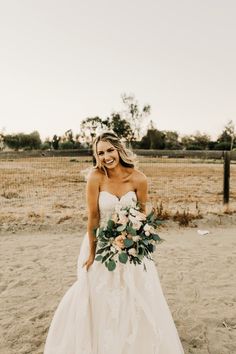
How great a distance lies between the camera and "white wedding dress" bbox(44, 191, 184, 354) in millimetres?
2902

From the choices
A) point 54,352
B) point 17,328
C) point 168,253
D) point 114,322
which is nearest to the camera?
point 114,322

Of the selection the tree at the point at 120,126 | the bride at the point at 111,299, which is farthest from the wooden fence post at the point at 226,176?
the tree at the point at 120,126

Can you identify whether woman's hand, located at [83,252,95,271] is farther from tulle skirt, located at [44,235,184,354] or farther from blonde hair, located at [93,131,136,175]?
blonde hair, located at [93,131,136,175]

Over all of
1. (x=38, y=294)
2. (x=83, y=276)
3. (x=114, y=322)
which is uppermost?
(x=83, y=276)

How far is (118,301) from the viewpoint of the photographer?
292cm

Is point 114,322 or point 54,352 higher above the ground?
point 114,322

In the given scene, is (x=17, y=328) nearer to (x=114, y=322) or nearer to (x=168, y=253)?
(x=114, y=322)

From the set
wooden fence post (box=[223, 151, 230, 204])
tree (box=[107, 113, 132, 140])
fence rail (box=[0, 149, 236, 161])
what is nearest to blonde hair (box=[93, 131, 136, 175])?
wooden fence post (box=[223, 151, 230, 204])

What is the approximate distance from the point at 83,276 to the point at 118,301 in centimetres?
33

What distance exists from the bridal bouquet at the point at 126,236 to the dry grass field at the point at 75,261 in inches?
49.3

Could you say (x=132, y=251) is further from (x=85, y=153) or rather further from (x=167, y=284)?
(x=85, y=153)

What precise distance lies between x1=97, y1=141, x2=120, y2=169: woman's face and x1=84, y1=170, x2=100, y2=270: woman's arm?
13 centimetres

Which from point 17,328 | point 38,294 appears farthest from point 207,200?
point 17,328

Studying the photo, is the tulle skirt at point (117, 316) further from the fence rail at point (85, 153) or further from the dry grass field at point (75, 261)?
the fence rail at point (85, 153)
